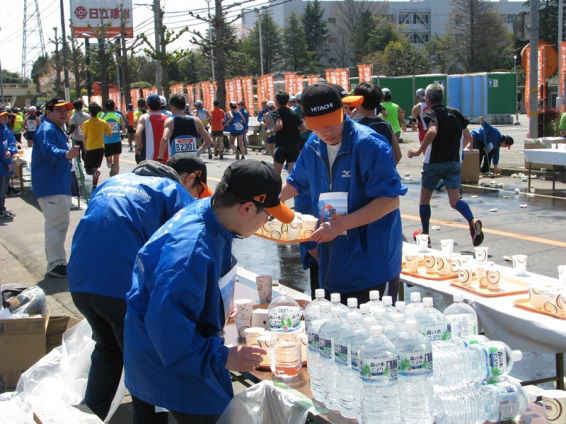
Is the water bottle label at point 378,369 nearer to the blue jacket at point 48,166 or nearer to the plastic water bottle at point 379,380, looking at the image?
the plastic water bottle at point 379,380

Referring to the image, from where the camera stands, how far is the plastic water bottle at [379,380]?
2.45 metres

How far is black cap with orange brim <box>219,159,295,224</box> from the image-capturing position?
8.33ft

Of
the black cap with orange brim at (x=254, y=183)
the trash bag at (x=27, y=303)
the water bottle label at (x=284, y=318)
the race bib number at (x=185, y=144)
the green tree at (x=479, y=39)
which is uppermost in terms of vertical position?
the green tree at (x=479, y=39)

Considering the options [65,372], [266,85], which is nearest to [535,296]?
[65,372]

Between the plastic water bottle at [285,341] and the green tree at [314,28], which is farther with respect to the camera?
the green tree at [314,28]

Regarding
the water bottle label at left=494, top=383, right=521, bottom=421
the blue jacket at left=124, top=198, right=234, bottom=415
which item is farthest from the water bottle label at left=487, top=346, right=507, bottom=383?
the blue jacket at left=124, top=198, right=234, bottom=415

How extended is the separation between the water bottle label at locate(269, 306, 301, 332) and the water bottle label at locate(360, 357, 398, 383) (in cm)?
100

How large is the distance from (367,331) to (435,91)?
6.26 metres

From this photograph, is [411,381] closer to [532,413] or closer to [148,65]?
[532,413]

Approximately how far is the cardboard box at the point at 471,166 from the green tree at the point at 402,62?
58.9 meters

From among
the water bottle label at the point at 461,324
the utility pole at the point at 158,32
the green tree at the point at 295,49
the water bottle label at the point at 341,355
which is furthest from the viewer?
the green tree at the point at 295,49

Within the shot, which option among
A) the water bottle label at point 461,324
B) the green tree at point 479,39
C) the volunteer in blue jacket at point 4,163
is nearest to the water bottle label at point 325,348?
the water bottle label at point 461,324

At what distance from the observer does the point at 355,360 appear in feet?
8.44

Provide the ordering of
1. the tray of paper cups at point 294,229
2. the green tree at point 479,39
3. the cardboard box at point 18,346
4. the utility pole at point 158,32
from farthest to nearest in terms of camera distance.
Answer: the green tree at point 479,39 → the utility pole at point 158,32 → the cardboard box at point 18,346 → the tray of paper cups at point 294,229
